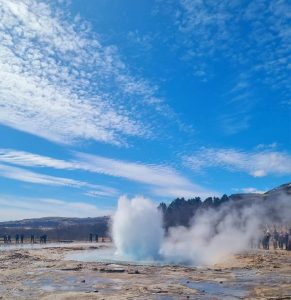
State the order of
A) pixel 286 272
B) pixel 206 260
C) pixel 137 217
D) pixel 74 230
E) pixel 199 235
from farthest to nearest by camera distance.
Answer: pixel 74 230
pixel 199 235
pixel 137 217
pixel 206 260
pixel 286 272

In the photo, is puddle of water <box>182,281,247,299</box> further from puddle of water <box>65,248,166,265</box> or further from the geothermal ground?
puddle of water <box>65,248,166,265</box>

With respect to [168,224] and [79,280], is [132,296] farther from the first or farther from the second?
[168,224]

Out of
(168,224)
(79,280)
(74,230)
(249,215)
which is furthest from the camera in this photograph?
(74,230)

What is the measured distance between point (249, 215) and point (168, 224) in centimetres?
3480

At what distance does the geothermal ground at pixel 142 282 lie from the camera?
16641 millimetres

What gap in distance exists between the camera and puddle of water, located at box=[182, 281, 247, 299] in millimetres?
16622

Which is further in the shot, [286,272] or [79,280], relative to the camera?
[286,272]

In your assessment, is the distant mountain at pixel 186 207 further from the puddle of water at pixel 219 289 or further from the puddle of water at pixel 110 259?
the puddle of water at pixel 219 289

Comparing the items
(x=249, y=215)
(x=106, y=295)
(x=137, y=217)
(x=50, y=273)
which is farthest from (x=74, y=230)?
(x=106, y=295)

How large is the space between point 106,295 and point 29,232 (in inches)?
3503

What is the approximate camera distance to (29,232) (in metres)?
101

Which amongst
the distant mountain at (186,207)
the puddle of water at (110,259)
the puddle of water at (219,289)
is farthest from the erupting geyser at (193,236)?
the distant mountain at (186,207)

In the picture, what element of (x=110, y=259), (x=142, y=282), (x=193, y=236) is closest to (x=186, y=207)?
(x=193, y=236)

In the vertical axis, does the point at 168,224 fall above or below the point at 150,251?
above
